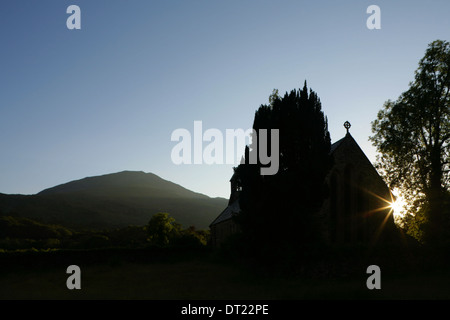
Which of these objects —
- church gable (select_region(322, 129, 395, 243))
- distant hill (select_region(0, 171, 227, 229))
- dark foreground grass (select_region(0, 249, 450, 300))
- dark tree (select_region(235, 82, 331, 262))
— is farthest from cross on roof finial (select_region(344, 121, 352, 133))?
distant hill (select_region(0, 171, 227, 229))

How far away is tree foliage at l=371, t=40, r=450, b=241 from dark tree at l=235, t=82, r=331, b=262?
1196 centimetres

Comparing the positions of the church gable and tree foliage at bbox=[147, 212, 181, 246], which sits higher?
the church gable

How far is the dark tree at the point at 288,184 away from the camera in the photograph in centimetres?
1988

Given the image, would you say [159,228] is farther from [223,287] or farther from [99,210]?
[99,210]

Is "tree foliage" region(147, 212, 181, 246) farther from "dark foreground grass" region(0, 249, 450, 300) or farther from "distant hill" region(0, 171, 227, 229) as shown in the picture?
"distant hill" region(0, 171, 227, 229)

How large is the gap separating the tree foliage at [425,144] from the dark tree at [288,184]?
12.0 m

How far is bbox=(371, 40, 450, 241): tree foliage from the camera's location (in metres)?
27.8

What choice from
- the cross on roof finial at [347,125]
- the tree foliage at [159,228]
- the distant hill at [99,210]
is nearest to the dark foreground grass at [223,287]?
the cross on roof finial at [347,125]

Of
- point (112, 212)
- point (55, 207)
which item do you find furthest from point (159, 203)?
point (55, 207)

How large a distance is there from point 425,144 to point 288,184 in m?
17.7

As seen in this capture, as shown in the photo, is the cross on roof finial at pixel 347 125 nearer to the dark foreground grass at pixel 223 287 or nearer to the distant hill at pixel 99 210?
the dark foreground grass at pixel 223 287

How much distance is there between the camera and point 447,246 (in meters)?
23.7
